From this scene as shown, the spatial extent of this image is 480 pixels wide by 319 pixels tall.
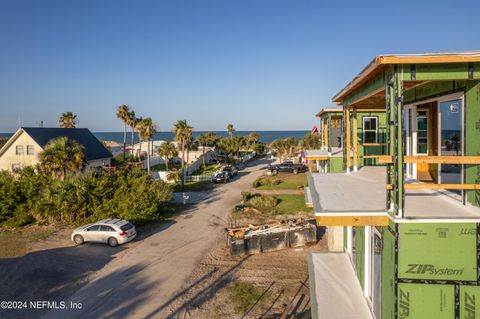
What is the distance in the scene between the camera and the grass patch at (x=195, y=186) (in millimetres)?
39156

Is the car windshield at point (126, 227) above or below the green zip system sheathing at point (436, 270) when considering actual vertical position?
below

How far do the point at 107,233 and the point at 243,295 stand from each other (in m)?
10.1

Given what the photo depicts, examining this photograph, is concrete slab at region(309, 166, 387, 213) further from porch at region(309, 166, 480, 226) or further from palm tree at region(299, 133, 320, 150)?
palm tree at region(299, 133, 320, 150)

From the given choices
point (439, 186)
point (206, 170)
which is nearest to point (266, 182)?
point (206, 170)

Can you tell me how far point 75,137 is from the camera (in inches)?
1666

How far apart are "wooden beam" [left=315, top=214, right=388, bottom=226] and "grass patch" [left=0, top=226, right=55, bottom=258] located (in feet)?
63.4

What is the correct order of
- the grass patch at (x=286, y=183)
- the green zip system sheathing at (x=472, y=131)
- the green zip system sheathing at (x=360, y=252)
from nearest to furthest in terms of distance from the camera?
the green zip system sheathing at (x=472, y=131) → the green zip system sheathing at (x=360, y=252) → the grass patch at (x=286, y=183)

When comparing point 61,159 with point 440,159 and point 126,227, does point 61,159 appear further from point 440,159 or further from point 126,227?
point 440,159

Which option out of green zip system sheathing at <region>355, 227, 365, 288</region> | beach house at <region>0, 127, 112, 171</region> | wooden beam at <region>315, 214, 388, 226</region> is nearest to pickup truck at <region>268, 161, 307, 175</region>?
beach house at <region>0, 127, 112, 171</region>

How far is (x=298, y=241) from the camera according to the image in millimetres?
19625

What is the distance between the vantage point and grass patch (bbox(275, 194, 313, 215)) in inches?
1096

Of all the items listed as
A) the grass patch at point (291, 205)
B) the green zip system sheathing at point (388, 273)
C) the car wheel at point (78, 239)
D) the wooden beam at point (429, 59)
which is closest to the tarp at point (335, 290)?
the green zip system sheathing at point (388, 273)

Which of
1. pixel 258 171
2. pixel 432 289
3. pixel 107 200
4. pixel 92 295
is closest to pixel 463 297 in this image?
pixel 432 289

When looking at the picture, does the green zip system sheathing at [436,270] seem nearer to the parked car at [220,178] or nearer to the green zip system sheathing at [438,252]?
the green zip system sheathing at [438,252]
